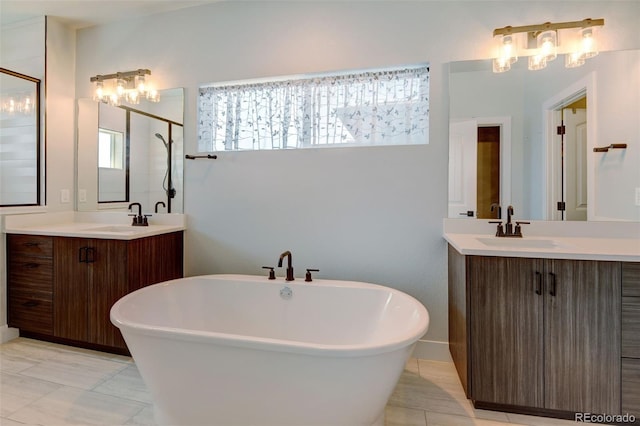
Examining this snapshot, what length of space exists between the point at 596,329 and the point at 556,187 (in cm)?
94

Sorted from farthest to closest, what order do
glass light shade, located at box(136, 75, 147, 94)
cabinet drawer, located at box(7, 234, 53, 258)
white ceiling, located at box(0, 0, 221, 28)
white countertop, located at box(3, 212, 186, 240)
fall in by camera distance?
glass light shade, located at box(136, 75, 147, 94)
white ceiling, located at box(0, 0, 221, 28)
cabinet drawer, located at box(7, 234, 53, 258)
white countertop, located at box(3, 212, 186, 240)

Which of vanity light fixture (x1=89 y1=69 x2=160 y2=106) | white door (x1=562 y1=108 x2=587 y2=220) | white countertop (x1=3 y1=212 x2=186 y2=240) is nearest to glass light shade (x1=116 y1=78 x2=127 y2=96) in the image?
vanity light fixture (x1=89 y1=69 x2=160 y2=106)

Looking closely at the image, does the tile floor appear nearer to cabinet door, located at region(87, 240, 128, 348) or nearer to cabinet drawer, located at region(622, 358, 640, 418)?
cabinet door, located at region(87, 240, 128, 348)

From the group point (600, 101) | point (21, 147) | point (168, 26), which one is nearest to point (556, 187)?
point (600, 101)

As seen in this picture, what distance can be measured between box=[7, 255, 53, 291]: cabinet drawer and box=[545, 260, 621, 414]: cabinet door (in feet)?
10.7

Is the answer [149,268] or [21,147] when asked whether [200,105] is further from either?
[21,147]

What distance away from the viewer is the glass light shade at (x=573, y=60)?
2.01 meters

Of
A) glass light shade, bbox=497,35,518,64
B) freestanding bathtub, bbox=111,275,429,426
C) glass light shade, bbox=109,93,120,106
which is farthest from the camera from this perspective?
glass light shade, bbox=109,93,120,106

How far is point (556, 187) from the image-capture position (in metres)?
2.10

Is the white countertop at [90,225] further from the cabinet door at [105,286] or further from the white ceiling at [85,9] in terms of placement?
the white ceiling at [85,9]

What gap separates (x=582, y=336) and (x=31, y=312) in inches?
142

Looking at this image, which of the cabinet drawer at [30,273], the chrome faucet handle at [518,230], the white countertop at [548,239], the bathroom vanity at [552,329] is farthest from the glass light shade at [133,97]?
the chrome faucet handle at [518,230]

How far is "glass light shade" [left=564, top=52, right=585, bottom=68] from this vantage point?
2009 millimetres

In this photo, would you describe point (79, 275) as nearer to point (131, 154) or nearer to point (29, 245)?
point (29, 245)
